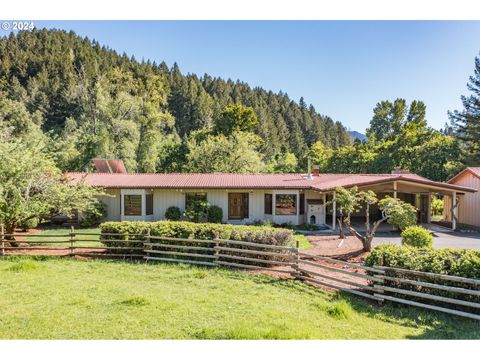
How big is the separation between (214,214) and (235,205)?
1.62 metres

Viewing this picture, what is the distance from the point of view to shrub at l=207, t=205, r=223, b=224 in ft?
67.1

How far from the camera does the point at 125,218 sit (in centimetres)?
2098

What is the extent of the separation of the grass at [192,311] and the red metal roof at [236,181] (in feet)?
34.1

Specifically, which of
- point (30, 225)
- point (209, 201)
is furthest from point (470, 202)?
point (30, 225)

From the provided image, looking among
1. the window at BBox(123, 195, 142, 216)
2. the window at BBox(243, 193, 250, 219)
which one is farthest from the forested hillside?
the window at BBox(243, 193, 250, 219)

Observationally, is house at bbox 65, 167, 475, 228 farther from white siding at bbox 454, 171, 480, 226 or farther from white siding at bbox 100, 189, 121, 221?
white siding at bbox 454, 171, 480, 226

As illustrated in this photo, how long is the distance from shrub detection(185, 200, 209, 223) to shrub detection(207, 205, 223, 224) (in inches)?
9.8

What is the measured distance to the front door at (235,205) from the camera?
2127 cm

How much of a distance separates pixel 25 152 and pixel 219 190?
35.0 feet

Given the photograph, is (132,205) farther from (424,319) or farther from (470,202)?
(470,202)

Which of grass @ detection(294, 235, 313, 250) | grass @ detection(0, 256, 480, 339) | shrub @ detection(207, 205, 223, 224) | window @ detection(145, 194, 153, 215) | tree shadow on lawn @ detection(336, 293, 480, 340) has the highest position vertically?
window @ detection(145, 194, 153, 215)

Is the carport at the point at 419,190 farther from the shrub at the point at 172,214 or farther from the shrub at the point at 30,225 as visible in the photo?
the shrub at the point at 30,225

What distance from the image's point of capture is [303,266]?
10875 millimetres
